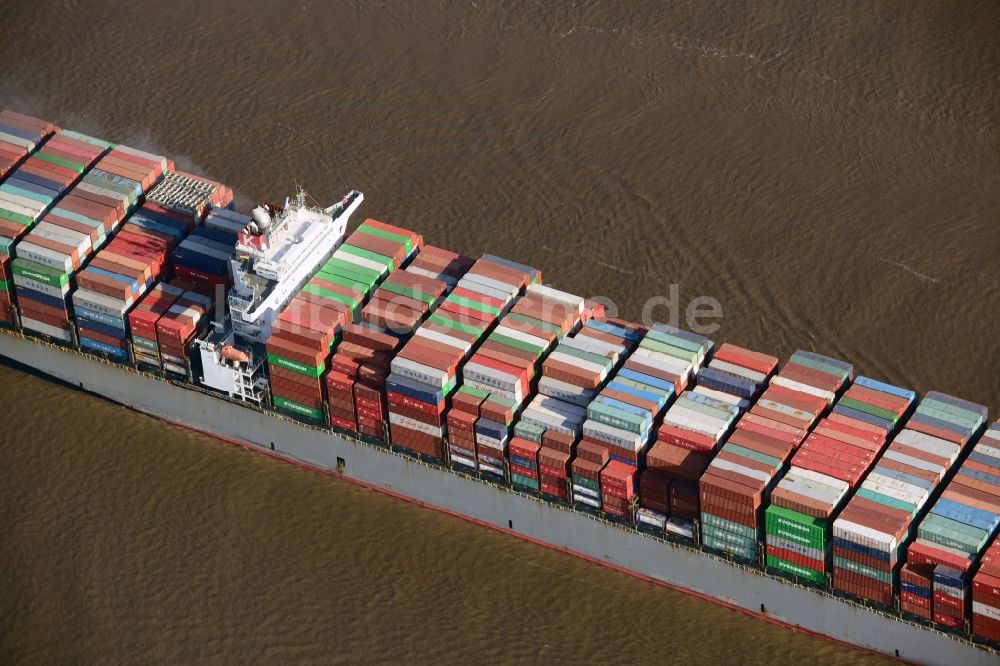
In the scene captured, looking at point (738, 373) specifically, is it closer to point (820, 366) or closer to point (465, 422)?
point (820, 366)

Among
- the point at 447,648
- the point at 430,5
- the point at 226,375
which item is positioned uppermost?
the point at 430,5

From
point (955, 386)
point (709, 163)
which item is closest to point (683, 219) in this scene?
point (709, 163)

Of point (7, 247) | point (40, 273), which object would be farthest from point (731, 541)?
point (7, 247)

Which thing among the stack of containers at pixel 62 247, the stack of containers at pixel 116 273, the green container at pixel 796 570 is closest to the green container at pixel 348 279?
the stack of containers at pixel 116 273

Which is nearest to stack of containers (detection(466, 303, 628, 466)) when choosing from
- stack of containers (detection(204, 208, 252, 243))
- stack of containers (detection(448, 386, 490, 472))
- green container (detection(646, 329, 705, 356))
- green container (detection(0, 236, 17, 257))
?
green container (detection(646, 329, 705, 356))

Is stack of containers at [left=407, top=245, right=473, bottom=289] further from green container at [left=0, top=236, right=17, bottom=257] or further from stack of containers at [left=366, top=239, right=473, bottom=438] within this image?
green container at [left=0, top=236, right=17, bottom=257]

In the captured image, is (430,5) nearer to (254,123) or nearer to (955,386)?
(254,123)

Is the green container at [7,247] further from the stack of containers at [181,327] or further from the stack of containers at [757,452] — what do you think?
the stack of containers at [757,452]
